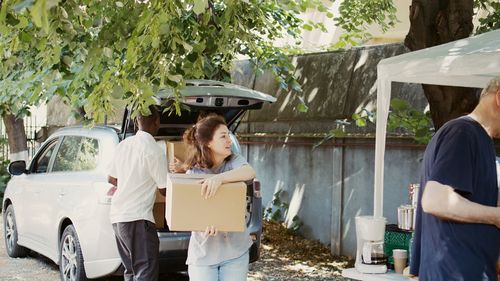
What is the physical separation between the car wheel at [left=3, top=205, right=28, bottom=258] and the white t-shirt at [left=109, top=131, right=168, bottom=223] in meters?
3.88

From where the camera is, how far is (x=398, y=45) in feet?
30.5

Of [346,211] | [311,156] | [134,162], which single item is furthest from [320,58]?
[134,162]

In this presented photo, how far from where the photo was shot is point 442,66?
4.81 m

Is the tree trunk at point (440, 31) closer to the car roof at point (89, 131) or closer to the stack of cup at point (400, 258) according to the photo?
the stack of cup at point (400, 258)

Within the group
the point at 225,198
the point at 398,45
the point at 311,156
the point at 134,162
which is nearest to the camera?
the point at 225,198

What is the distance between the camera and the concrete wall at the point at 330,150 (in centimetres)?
904

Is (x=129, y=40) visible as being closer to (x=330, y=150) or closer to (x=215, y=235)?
(x=215, y=235)

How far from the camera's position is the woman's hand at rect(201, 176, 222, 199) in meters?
4.43

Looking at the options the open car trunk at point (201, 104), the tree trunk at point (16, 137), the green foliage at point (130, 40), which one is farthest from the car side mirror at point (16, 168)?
the tree trunk at point (16, 137)

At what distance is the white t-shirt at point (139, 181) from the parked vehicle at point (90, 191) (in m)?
0.44

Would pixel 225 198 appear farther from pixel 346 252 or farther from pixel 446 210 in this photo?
pixel 346 252

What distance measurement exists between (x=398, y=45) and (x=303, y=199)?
2469 mm

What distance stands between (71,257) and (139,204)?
1767 millimetres

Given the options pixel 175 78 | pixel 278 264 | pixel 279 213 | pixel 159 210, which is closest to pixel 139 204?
pixel 159 210
